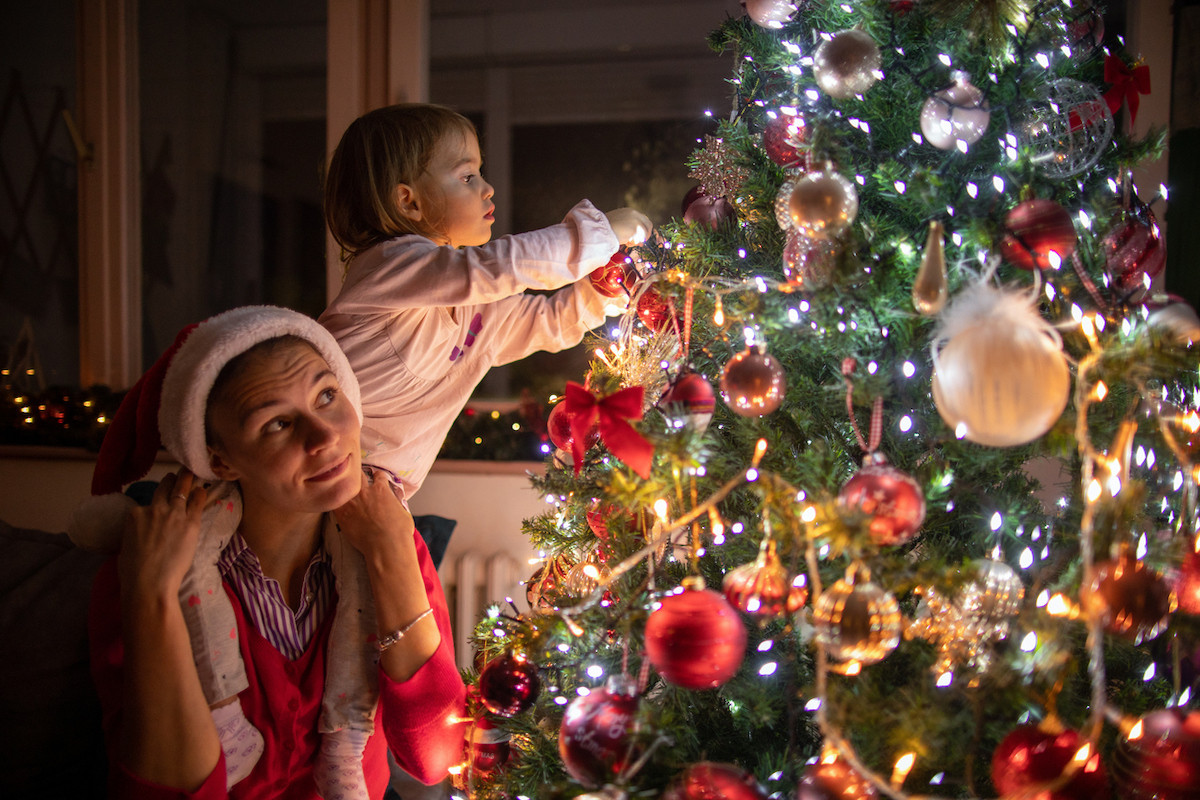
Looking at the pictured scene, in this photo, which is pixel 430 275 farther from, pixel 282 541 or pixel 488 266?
pixel 282 541

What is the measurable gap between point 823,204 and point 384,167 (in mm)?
673

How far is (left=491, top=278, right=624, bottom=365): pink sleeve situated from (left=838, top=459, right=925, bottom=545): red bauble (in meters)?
0.54

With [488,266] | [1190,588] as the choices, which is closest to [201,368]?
[488,266]

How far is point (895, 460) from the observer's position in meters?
0.78

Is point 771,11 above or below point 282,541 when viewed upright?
above

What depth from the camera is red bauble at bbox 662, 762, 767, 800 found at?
62 cm

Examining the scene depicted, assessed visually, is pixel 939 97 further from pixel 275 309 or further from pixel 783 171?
pixel 275 309

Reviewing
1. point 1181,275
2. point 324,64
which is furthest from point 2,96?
point 1181,275

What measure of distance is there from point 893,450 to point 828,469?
0.37 ft

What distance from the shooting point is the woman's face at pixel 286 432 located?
0.84 metres

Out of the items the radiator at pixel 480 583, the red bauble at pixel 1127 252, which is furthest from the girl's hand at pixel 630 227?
the radiator at pixel 480 583

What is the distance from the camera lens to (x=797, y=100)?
81cm

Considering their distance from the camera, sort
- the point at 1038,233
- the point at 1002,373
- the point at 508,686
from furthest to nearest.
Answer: the point at 508,686, the point at 1038,233, the point at 1002,373

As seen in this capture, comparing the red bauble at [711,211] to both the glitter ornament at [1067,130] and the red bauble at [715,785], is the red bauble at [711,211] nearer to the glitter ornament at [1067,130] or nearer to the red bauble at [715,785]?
the glitter ornament at [1067,130]
